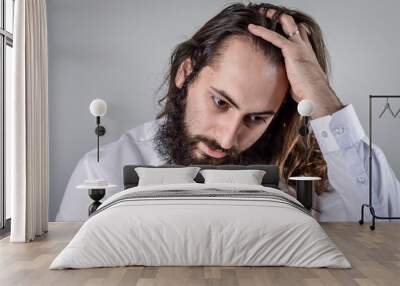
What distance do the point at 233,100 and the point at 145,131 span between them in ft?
4.09

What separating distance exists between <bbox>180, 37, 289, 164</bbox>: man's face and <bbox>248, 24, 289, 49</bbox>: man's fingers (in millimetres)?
188

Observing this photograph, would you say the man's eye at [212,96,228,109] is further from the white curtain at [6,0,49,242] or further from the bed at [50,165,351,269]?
the bed at [50,165,351,269]

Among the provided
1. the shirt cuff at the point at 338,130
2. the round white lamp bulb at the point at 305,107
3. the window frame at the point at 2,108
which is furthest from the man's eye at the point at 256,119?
the window frame at the point at 2,108

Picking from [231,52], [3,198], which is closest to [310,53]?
[231,52]

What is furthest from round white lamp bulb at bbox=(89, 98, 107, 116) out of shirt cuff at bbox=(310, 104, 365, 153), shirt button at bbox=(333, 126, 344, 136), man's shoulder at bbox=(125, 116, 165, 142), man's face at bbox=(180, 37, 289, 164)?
shirt button at bbox=(333, 126, 344, 136)

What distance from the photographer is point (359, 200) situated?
293 inches

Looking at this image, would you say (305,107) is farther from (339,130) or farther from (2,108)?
(2,108)

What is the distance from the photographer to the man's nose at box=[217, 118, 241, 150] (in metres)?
7.12

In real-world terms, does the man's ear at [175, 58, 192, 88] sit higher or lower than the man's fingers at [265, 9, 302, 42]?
lower

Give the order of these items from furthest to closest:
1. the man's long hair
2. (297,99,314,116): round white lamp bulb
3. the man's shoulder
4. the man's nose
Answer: the man's shoulder → the man's long hair → the man's nose → (297,99,314,116): round white lamp bulb

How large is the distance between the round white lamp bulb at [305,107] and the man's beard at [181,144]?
73 centimetres

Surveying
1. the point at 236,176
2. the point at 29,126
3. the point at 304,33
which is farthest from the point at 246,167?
the point at 29,126

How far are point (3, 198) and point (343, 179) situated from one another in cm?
418

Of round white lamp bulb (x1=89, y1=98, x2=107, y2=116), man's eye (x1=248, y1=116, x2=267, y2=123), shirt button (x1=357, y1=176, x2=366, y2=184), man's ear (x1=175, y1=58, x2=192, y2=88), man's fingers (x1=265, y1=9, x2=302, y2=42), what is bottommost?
shirt button (x1=357, y1=176, x2=366, y2=184)
